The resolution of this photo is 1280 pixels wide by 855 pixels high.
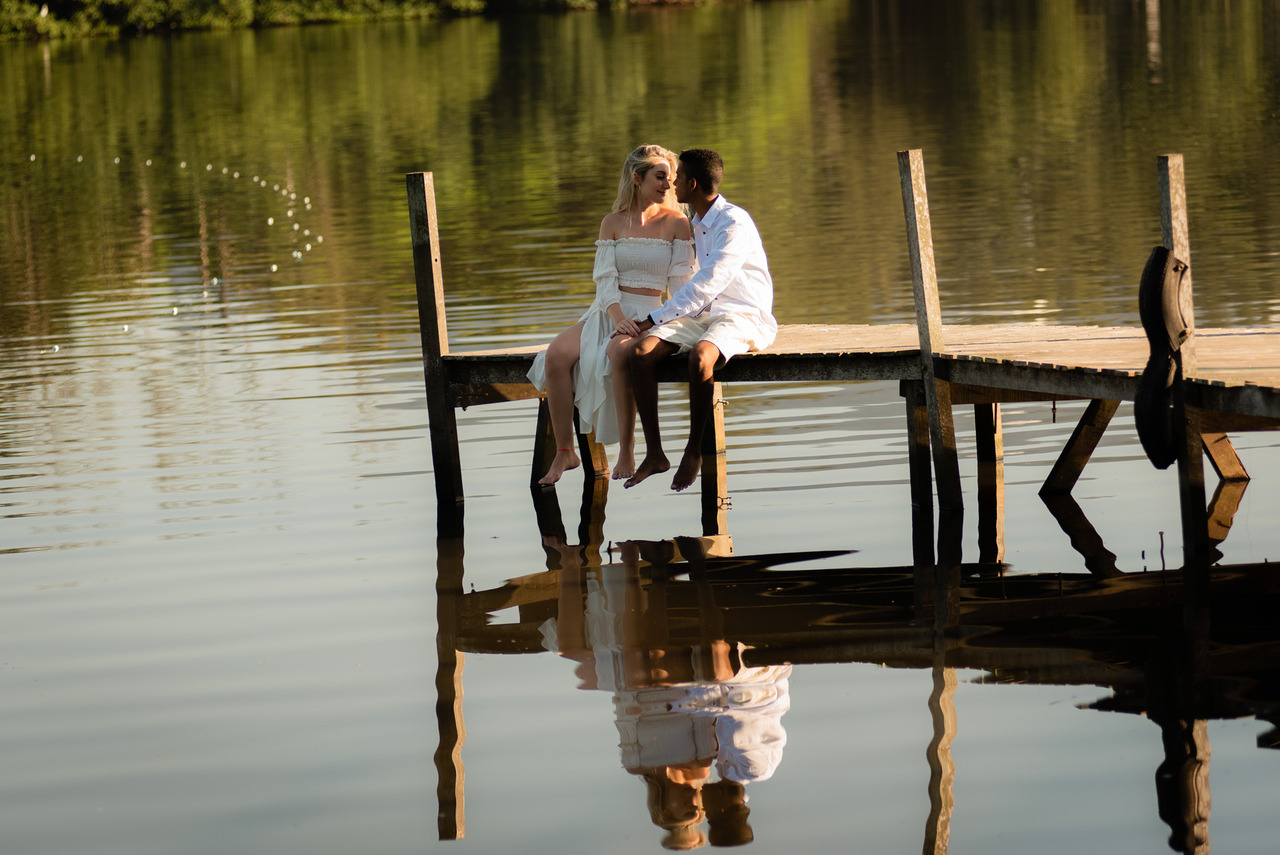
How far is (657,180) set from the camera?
351 inches

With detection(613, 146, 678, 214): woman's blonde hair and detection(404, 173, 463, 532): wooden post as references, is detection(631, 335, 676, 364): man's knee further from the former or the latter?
detection(404, 173, 463, 532): wooden post

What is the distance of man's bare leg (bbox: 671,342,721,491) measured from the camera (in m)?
8.59

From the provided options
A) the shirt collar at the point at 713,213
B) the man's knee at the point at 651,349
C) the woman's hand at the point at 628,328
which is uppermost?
the shirt collar at the point at 713,213

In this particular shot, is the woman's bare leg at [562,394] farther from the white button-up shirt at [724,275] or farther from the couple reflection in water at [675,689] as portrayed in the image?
the couple reflection in water at [675,689]

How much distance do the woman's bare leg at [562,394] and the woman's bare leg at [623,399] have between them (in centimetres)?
27

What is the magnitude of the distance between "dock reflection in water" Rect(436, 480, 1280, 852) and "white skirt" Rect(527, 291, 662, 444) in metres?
0.91

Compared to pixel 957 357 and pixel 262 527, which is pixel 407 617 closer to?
pixel 262 527

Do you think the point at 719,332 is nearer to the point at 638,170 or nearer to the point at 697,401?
the point at 697,401

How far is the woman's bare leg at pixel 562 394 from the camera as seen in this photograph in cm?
911

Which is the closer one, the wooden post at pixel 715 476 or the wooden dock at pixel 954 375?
the wooden dock at pixel 954 375

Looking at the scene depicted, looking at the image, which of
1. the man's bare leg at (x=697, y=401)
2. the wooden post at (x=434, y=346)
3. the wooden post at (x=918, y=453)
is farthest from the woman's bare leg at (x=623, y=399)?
the wooden post at (x=918, y=453)

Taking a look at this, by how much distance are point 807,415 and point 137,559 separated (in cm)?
428

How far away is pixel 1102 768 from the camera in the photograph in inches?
209

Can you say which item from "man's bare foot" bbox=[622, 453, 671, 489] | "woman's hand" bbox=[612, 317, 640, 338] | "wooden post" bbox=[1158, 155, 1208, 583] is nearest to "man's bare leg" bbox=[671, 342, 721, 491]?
"man's bare foot" bbox=[622, 453, 671, 489]
